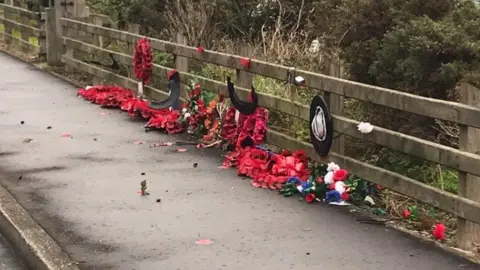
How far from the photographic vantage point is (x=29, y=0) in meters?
24.6

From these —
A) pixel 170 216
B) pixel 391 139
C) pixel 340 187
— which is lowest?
pixel 170 216

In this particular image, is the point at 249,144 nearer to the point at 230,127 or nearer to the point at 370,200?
the point at 230,127

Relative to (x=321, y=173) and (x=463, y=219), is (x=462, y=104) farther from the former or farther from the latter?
(x=321, y=173)

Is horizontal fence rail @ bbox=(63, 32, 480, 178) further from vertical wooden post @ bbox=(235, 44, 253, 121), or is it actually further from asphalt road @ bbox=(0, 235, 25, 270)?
asphalt road @ bbox=(0, 235, 25, 270)

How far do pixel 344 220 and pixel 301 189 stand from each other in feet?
2.56

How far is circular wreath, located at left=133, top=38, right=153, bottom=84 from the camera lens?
11.2m

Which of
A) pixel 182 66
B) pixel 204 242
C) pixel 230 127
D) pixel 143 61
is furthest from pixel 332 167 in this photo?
pixel 143 61

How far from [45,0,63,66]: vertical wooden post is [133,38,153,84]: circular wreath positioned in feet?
16.2

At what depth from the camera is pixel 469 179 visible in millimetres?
5500

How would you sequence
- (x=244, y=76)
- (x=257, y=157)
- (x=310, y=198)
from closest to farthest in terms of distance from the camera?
(x=310, y=198), (x=257, y=157), (x=244, y=76)

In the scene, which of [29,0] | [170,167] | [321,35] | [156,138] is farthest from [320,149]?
[29,0]

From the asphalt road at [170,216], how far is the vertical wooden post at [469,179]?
219mm

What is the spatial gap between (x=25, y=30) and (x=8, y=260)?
14422 millimetres

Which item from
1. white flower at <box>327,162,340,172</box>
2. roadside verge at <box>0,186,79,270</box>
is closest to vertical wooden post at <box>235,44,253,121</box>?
white flower at <box>327,162,340,172</box>
